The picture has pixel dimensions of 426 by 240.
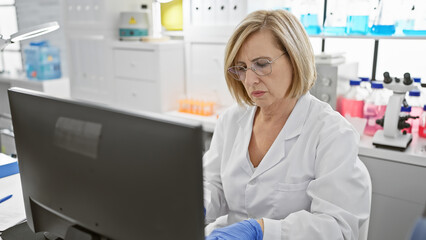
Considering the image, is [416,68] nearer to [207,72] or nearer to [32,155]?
[207,72]

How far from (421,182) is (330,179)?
0.93 meters

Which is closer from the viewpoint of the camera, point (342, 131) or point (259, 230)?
point (259, 230)

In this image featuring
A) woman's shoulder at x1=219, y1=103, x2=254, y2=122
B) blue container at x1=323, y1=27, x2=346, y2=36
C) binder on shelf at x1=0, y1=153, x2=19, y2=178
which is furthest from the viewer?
blue container at x1=323, y1=27, x2=346, y2=36

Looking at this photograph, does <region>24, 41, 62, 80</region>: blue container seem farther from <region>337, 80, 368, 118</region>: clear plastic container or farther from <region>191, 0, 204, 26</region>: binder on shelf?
<region>337, 80, 368, 118</region>: clear plastic container

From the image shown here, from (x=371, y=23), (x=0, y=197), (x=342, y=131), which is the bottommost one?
(x=0, y=197)

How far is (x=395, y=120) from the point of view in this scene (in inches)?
73.0

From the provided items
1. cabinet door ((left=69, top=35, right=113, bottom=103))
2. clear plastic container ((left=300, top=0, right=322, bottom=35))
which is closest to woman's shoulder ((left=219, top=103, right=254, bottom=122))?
clear plastic container ((left=300, top=0, right=322, bottom=35))

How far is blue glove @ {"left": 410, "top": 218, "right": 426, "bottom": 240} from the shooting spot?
0.45 metres

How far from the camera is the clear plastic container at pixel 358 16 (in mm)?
2176

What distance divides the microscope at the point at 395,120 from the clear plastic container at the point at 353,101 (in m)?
0.27

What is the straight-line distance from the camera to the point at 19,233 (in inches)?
44.8

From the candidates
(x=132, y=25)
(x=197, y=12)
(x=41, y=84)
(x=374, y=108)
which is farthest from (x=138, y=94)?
(x=374, y=108)

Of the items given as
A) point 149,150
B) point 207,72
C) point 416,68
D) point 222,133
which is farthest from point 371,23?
point 149,150

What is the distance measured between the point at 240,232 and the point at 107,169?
439mm
